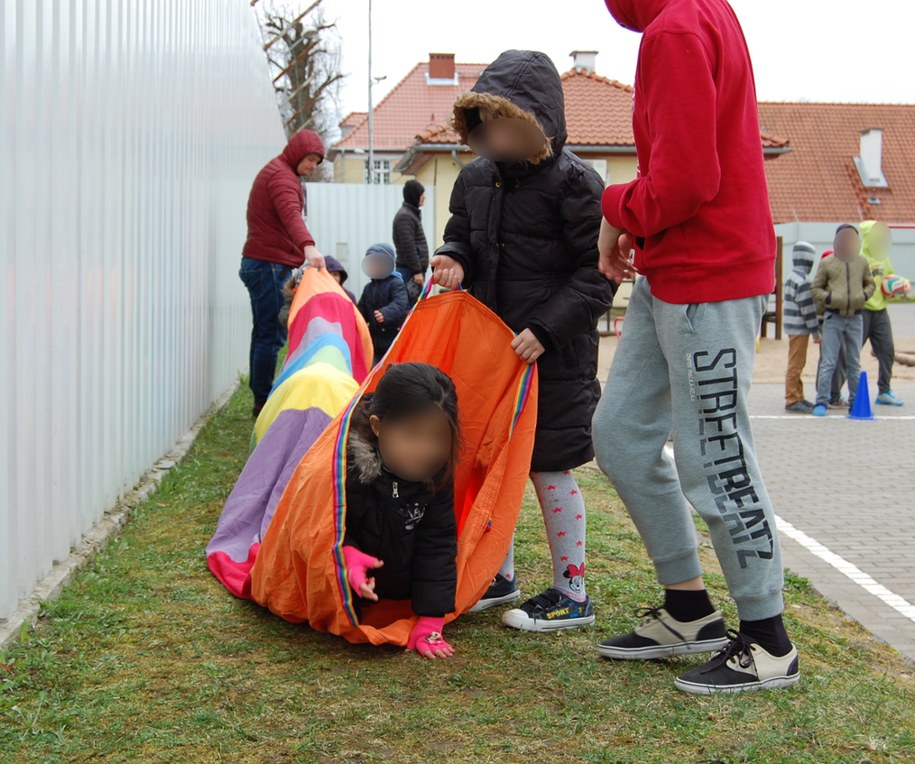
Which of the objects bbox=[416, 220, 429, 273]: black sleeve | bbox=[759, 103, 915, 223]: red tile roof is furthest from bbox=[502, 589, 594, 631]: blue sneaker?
bbox=[759, 103, 915, 223]: red tile roof

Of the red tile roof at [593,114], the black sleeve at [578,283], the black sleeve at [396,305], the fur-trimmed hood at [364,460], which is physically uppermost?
the red tile roof at [593,114]

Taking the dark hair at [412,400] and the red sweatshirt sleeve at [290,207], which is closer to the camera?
the dark hair at [412,400]

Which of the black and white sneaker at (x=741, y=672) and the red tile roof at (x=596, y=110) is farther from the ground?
the red tile roof at (x=596, y=110)

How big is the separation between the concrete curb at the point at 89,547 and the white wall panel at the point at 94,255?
0.16 ft

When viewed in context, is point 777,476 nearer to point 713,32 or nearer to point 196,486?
point 196,486

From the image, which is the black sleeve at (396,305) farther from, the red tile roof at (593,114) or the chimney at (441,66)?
the chimney at (441,66)

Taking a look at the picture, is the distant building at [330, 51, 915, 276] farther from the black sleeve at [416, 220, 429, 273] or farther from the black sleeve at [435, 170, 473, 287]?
the black sleeve at [435, 170, 473, 287]

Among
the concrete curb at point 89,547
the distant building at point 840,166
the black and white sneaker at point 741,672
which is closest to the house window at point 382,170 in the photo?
the distant building at point 840,166

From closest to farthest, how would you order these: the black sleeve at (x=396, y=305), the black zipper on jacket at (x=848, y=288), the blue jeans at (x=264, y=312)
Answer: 1. the blue jeans at (x=264, y=312)
2. the black sleeve at (x=396, y=305)
3. the black zipper on jacket at (x=848, y=288)

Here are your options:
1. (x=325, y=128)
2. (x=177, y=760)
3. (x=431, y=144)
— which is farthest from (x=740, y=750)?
(x=325, y=128)

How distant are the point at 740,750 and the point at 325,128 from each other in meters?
42.5

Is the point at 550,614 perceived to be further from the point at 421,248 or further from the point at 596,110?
the point at 596,110

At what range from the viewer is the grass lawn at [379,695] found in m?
2.68

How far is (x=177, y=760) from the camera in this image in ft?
8.49
